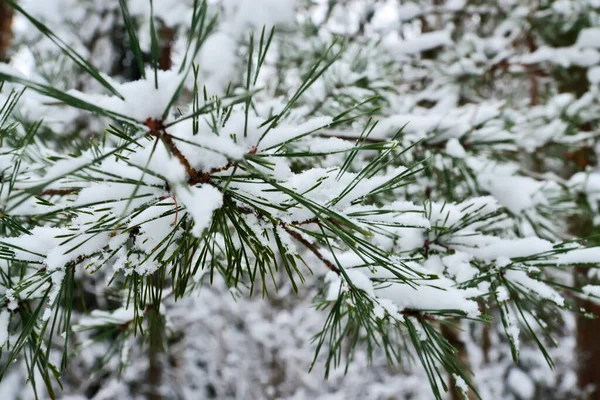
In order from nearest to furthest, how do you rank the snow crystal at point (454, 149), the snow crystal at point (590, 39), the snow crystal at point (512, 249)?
the snow crystal at point (512, 249) < the snow crystal at point (454, 149) < the snow crystal at point (590, 39)

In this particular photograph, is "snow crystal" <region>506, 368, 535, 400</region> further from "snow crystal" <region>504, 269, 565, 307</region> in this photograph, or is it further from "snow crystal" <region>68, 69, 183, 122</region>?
"snow crystal" <region>68, 69, 183, 122</region>

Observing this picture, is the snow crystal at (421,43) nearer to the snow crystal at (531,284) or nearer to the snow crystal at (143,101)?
the snow crystal at (531,284)

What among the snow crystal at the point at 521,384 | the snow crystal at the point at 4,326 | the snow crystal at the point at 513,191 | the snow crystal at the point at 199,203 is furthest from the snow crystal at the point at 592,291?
the snow crystal at the point at 521,384

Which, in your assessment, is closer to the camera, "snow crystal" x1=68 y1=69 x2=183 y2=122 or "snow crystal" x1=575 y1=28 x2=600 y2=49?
"snow crystal" x1=68 y1=69 x2=183 y2=122

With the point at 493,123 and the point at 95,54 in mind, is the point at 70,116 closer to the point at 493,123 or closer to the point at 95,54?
the point at 95,54

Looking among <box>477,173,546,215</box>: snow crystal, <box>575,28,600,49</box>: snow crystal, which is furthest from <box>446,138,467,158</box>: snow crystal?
<box>575,28,600,49</box>: snow crystal

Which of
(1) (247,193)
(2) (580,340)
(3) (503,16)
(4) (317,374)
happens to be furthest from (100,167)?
(4) (317,374)

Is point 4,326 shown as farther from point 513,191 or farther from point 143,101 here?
point 513,191

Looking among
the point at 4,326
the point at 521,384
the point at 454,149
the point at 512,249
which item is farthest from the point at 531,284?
the point at 521,384

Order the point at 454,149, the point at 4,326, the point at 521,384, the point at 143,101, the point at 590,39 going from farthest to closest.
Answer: the point at 521,384 → the point at 590,39 → the point at 454,149 → the point at 4,326 → the point at 143,101

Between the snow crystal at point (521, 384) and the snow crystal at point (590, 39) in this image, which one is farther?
the snow crystal at point (521, 384)

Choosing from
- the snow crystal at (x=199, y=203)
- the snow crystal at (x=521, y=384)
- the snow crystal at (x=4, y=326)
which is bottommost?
the snow crystal at (x=521, y=384)
